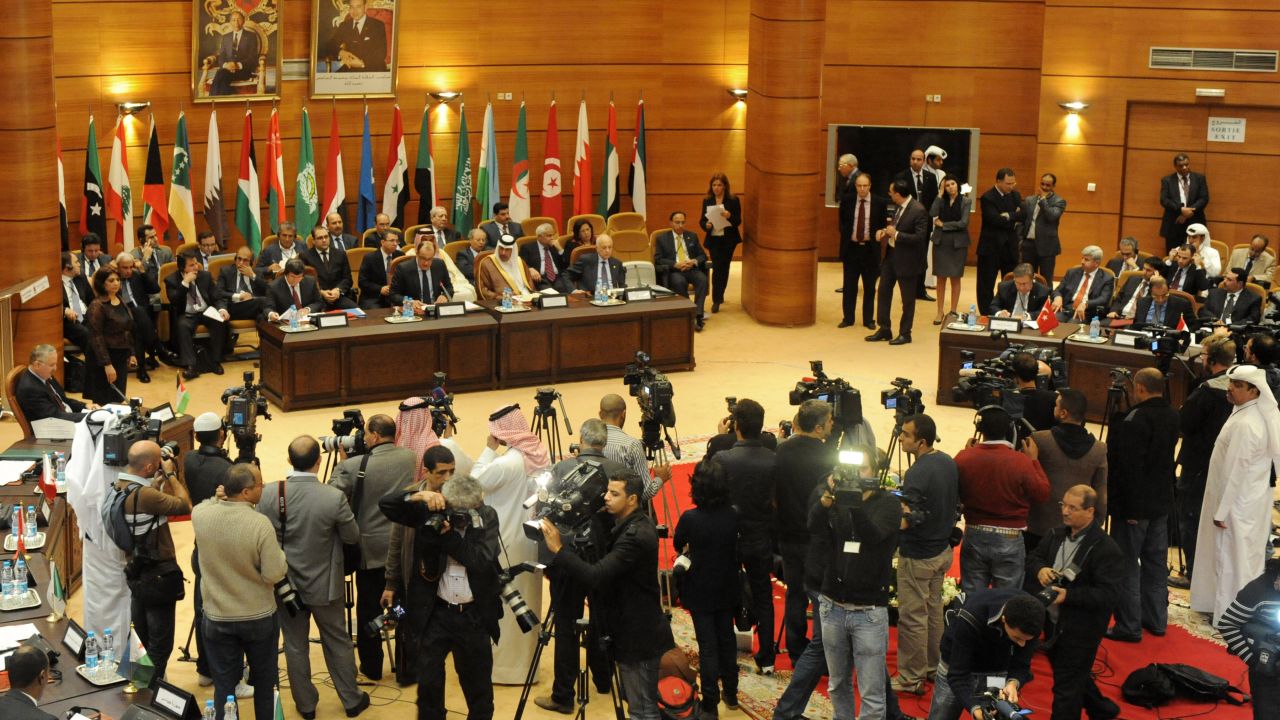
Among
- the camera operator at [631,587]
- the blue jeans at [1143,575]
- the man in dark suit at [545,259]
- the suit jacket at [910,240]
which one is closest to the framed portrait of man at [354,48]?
the man in dark suit at [545,259]

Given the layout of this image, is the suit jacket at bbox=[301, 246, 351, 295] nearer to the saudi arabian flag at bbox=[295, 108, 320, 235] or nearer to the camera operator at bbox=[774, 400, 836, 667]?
the saudi arabian flag at bbox=[295, 108, 320, 235]

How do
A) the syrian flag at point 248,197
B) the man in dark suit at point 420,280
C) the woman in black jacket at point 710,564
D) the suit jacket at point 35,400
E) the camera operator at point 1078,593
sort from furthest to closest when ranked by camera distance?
the syrian flag at point 248,197, the man in dark suit at point 420,280, the suit jacket at point 35,400, the woman in black jacket at point 710,564, the camera operator at point 1078,593

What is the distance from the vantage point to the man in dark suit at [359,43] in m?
15.0

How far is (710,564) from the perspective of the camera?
6.95m

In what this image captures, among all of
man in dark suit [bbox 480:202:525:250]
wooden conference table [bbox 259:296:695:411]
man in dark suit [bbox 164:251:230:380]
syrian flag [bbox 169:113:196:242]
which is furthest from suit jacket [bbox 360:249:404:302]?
syrian flag [bbox 169:113:196:242]

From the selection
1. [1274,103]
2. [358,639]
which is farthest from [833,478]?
[1274,103]

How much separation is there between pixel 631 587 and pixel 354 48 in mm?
10098

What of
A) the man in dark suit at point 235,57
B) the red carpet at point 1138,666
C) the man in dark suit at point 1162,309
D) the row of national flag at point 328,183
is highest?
the man in dark suit at point 235,57

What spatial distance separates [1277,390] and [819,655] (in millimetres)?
4414

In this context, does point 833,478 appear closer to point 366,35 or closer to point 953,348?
point 953,348

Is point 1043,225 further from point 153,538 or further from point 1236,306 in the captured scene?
point 153,538

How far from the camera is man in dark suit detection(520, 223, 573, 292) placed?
14.4m

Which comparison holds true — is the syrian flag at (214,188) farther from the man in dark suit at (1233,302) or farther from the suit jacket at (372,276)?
the man in dark suit at (1233,302)

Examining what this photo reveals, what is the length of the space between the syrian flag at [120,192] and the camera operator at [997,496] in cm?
900
